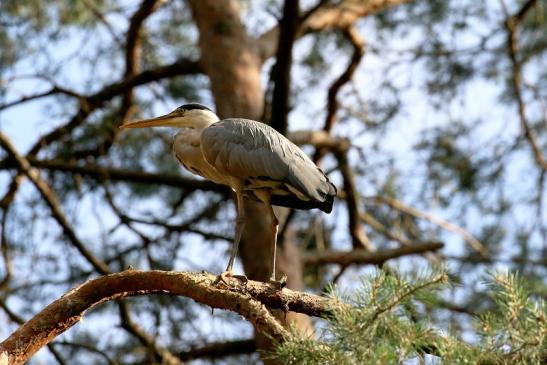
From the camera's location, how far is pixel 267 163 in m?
4.20

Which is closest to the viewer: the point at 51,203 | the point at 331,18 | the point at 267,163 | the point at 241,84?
the point at 267,163

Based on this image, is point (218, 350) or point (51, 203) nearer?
point (51, 203)

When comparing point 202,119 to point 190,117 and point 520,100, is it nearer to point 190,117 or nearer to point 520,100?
point 190,117

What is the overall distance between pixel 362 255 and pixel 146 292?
308 centimetres

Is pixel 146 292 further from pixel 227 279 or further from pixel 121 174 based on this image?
pixel 121 174

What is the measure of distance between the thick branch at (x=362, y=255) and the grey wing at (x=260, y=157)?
207cm

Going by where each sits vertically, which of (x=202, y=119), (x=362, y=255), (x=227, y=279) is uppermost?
(x=202, y=119)

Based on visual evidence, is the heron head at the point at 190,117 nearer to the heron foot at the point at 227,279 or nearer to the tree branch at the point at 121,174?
the tree branch at the point at 121,174

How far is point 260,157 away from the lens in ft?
13.9

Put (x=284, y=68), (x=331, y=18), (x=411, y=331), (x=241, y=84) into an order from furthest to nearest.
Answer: (x=331, y=18)
(x=241, y=84)
(x=284, y=68)
(x=411, y=331)

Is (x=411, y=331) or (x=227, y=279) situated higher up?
(x=227, y=279)

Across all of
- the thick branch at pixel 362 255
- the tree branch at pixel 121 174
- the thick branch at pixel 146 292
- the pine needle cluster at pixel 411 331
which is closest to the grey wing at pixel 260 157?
the thick branch at pixel 146 292

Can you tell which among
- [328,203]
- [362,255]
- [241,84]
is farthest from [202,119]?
[362,255]

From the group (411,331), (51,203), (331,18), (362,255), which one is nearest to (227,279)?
(411,331)
